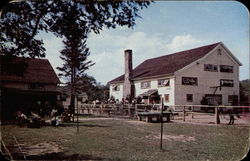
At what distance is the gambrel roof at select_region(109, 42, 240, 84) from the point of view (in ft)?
71.6

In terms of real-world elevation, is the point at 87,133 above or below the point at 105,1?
below

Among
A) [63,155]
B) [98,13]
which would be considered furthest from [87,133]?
[98,13]

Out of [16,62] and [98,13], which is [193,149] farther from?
[16,62]

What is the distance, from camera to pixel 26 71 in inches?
270

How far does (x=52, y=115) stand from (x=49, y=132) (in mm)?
1241

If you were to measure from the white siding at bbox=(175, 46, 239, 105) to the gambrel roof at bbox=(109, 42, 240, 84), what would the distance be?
0.64 metres

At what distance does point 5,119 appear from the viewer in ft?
22.0

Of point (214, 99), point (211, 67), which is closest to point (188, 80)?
point (211, 67)

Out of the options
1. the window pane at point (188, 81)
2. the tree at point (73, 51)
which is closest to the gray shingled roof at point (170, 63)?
the window pane at point (188, 81)

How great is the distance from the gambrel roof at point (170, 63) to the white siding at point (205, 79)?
0.64 metres

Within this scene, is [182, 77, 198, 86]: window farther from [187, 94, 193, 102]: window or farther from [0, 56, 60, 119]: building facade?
[0, 56, 60, 119]: building facade

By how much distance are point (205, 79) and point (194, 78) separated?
1.79 m

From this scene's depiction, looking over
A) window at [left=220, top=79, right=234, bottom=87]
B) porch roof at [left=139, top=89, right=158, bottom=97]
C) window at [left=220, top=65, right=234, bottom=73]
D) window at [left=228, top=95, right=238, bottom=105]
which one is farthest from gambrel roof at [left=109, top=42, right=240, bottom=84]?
window at [left=228, top=95, right=238, bottom=105]

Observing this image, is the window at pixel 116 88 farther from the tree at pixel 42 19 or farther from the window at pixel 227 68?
the tree at pixel 42 19
